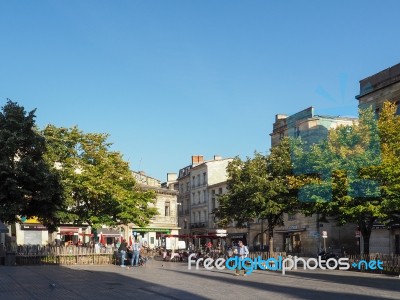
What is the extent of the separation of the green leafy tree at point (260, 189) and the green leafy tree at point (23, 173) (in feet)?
37.8

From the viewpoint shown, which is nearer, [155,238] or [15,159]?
[15,159]

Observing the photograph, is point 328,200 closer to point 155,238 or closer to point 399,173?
point 399,173

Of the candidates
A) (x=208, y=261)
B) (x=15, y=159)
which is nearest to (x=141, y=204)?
(x=15, y=159)

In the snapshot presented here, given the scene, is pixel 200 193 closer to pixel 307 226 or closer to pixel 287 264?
pixel 307 226

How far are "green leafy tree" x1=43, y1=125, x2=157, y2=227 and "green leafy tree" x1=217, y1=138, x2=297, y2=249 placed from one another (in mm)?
9741

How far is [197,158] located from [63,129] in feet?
160

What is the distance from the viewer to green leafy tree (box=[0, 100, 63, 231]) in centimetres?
3456

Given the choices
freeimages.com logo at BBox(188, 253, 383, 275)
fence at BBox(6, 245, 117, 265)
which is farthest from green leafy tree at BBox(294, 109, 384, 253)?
fence at BBox(6, 245, 117, 265)

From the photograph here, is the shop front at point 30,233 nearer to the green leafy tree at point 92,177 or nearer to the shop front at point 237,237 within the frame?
the green leafy tree at point 92,177

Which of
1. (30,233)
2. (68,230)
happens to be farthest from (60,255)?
(68,230)

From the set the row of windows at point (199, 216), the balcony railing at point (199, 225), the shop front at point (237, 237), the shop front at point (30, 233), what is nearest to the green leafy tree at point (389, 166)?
the shop front at point (30, 233)

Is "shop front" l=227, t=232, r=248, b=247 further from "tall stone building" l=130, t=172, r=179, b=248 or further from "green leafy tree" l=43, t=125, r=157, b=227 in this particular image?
"green leafy tree" l=43, t=125, r=157, b=227

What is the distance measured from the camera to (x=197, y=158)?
90.8 m

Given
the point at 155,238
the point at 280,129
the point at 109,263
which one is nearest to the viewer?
the point at 109,263
